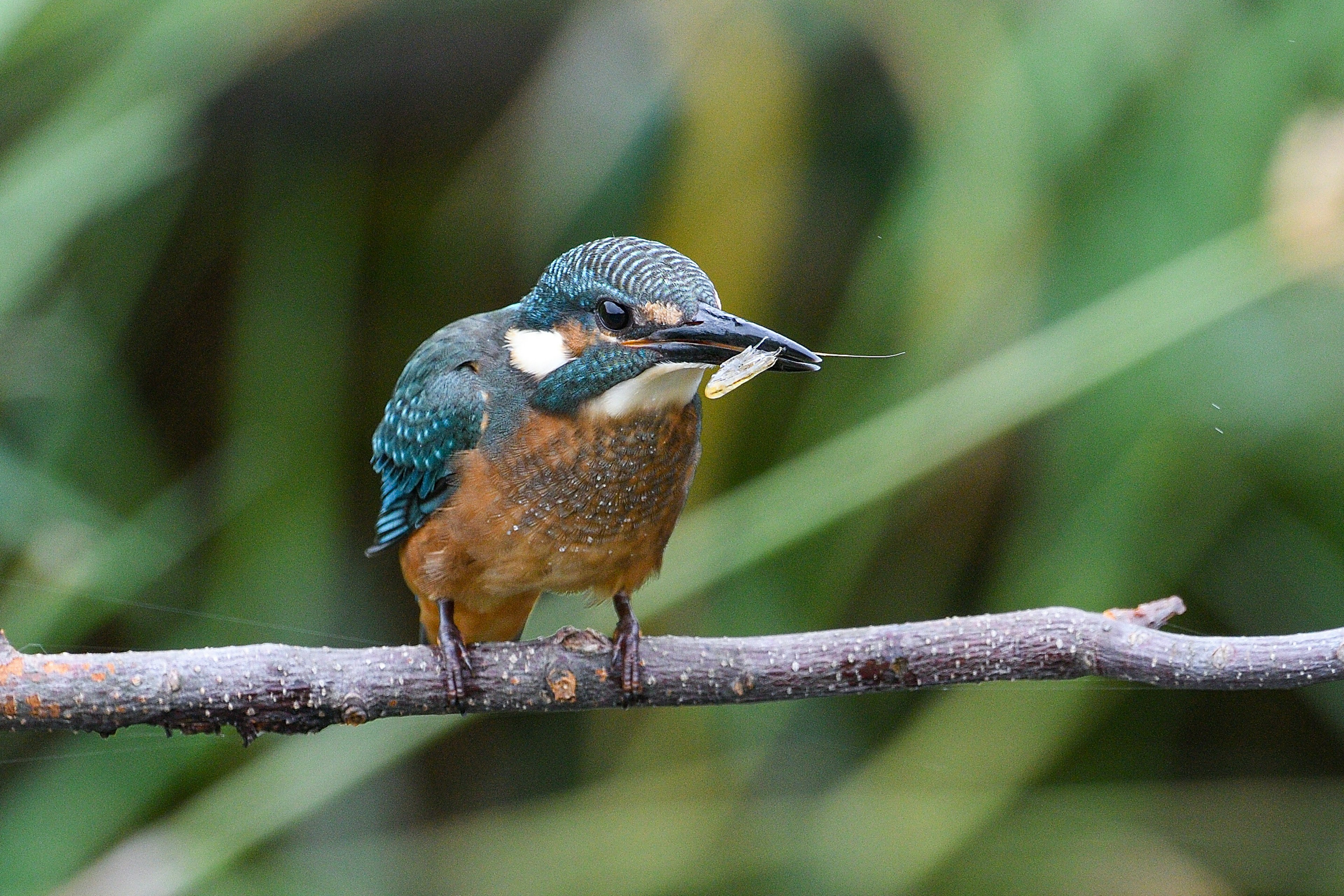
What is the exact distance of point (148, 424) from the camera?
314cm

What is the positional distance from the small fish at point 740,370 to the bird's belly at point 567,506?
16.9 inches

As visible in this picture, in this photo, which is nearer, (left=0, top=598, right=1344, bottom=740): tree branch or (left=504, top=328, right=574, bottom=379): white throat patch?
(left=0, top=598, right=1344, bottom=740): tree branch

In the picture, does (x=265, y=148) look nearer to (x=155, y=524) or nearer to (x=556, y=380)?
(x=155, y=524)

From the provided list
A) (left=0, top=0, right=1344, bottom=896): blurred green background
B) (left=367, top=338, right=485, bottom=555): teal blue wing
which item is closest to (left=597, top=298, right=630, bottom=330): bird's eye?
(left=367, top=338, right=485, bottom=555): teal blue wing

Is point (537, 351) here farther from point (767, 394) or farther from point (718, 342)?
point (767, 394)

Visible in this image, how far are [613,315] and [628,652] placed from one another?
1.55ft

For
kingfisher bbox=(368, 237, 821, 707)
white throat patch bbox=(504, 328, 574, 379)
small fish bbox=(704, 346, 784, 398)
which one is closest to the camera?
small fish bbox=(704, 346, 784, 398)

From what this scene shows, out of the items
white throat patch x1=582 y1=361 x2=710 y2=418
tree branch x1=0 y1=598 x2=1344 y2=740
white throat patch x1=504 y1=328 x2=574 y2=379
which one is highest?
white throat patch x1=504 y1=328 x2=574 y2=379

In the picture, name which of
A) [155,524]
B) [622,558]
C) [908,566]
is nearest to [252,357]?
[155,524]

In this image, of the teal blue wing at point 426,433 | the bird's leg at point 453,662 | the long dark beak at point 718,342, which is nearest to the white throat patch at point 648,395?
the long dark beak at point 718,342

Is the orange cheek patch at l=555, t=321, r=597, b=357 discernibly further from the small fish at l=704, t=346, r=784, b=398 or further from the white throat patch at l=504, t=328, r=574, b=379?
the small fish at l=704, t=346, r=784, b=398

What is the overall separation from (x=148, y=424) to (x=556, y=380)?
1.97m

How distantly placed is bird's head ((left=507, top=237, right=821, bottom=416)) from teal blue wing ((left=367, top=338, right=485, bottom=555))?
4.8 inches

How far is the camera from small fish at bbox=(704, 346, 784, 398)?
111 centimetres
